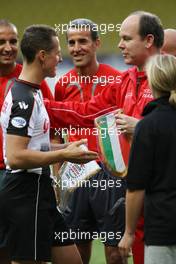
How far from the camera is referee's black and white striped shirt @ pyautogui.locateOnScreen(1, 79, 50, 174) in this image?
517cm

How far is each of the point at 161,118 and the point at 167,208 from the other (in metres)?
0.47

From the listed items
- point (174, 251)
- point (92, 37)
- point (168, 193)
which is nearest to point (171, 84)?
point (168, 193)

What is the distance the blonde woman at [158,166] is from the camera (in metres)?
4.46

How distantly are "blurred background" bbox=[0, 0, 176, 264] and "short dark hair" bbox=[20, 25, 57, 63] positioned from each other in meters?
1.85

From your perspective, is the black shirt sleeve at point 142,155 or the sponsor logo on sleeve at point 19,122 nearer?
the black shirt sleeve at point 142,155

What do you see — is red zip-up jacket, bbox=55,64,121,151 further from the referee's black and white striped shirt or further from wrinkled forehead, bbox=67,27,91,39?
the referee's black and white striped shirt

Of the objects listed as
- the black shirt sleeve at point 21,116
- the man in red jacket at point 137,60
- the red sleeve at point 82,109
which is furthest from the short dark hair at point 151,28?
the black shirt sleeve at point 21,116

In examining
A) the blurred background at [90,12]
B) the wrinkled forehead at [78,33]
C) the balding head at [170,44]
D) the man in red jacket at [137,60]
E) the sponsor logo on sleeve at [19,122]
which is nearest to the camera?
the sponsor logo on sleeve at [19,122]

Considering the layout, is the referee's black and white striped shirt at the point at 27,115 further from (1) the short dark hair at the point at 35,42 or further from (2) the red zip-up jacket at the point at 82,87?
(2) the red zip-up jacket at the point at 82,87

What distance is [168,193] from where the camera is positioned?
448cm

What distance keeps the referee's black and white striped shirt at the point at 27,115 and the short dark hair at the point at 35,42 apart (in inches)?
8.2

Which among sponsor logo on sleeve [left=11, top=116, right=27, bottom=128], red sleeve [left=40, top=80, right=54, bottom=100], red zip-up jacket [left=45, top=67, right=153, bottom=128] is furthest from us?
red sleeve [left=40, top=80, right=54, bottom=100]

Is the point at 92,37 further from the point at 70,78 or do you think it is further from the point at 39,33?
the point at 39,33

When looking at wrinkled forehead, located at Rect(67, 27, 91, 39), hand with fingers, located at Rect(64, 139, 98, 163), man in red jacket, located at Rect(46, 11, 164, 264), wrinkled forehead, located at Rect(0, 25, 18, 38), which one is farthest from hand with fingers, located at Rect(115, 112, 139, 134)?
wrinkled forehead, located at Rect(0, 25, 18, 38)
